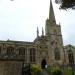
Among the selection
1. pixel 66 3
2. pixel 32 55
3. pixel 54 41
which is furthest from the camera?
pixel 54 41

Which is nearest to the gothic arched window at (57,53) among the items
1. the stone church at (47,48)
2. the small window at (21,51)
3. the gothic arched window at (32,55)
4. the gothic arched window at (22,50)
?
the stone church at (47,48)

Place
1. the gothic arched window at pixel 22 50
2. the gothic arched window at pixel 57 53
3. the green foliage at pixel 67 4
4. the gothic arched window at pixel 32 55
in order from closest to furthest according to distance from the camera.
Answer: the green foliage at pixel 67 4
the gothic arched window at pixel 22 50
the gothic arched window at pixel 32 55
the gothic arched window at pixel 57 53

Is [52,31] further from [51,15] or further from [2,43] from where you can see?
[2,43]

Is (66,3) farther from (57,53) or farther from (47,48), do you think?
(57,53)

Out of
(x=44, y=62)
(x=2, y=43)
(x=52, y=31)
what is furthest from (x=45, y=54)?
(x=2, y=43)

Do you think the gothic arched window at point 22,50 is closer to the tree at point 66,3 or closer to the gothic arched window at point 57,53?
the gothic arched window at point 57,53

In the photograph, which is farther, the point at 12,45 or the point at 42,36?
the point at 42,36

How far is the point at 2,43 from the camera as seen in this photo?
48.2 meters

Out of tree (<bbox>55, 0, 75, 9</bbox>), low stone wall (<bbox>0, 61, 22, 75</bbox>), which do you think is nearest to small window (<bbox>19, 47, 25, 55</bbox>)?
low stone wall (<bbox>0, 61, 22, 75</bbox>)

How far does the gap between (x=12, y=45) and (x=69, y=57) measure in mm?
14820

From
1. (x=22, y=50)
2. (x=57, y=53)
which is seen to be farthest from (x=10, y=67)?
(x=57, y=53)

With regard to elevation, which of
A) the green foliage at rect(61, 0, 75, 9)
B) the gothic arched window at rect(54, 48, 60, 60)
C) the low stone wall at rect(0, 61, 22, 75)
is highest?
the gothic arched window at rect(54, 48, 60, 60)

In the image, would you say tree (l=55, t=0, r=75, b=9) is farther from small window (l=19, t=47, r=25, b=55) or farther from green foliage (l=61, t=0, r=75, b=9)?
small window (l=19, t=47, r=25, b=55)

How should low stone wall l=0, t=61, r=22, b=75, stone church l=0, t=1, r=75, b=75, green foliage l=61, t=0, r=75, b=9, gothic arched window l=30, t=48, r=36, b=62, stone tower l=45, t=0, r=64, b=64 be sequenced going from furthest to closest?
1. stone tower l=45, t=0, r=64, b=64
2. gothic arched window l=30, t=48, r=36, b=62
3. stone church l=0, t=1, r=75, b=75
4. low stone wall l=0, t=61, r=22, b=75
5. green foliage l=61, t=0, r=75, b=9
